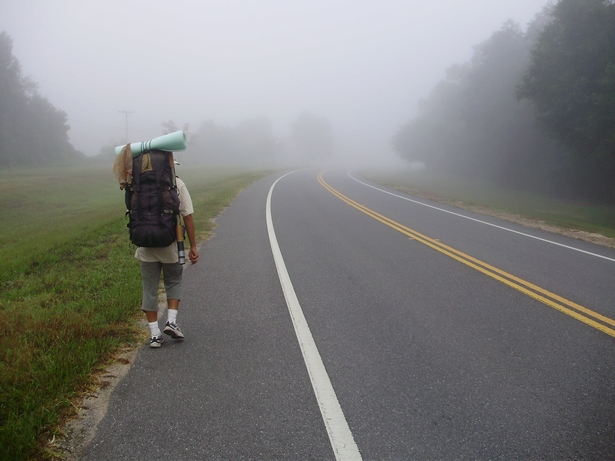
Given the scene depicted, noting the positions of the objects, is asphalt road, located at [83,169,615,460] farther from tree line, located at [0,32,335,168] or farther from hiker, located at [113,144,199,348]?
tree line, located at [0,32,335,168]

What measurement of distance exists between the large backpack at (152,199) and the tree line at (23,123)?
167ft

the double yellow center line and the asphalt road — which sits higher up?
the double yellow center line

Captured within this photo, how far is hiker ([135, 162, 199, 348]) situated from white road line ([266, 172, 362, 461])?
3.99 feet

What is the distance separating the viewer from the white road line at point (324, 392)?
8.06 ft

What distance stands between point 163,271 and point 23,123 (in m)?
58.9

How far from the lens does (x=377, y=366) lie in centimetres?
342

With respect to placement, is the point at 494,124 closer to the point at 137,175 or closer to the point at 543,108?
the point at 543,108

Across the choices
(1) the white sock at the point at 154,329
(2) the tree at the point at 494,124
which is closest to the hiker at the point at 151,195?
(1) the white sock at the point at 154,329

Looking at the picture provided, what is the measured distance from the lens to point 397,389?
10.1 feet

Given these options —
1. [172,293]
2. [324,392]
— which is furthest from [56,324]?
[324,392]

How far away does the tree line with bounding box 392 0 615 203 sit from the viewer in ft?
60.3

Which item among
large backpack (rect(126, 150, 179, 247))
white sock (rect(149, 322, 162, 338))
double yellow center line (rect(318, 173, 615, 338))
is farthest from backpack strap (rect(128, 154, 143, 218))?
double yellow center line (rect(318, 173, 615, 338))

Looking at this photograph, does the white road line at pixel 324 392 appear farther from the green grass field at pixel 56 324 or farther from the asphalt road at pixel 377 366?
the green grass field at pixel 56 324

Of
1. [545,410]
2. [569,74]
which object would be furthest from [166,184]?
[569,74]
